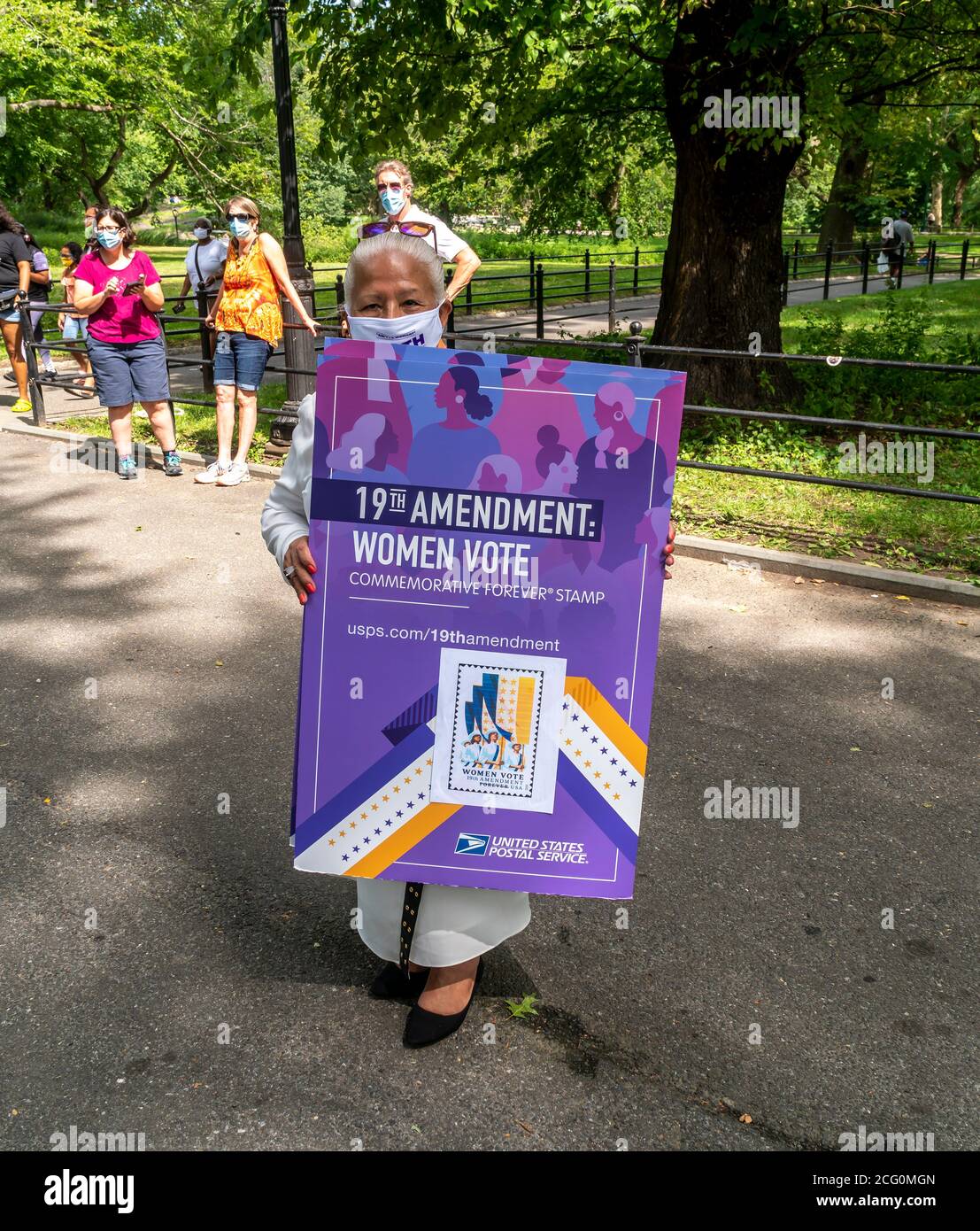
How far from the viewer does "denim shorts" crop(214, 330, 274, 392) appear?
877cm

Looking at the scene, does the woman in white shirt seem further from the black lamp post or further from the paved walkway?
the black lamp post

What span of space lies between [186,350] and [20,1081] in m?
17.0

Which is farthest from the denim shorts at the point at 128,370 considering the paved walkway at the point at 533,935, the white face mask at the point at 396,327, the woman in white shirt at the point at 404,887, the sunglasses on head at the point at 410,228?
the white face mask at the point at 396,327

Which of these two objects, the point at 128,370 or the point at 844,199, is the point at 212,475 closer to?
the point at 128,370

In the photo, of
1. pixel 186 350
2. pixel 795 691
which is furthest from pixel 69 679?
pixel 186 350

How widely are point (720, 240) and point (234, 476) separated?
485cm

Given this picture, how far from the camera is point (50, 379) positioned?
39.5 feet

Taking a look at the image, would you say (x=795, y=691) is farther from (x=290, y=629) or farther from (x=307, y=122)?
(x=307, y=122)

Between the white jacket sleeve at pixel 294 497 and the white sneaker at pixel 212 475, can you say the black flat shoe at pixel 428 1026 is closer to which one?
the white jacket sleeve at pixel 294 497

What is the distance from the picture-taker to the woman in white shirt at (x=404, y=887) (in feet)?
9.21

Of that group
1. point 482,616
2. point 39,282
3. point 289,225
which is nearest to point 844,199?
point 39,282

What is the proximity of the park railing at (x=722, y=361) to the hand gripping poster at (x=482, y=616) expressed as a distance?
397 cm

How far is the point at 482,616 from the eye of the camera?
270 centimetres
